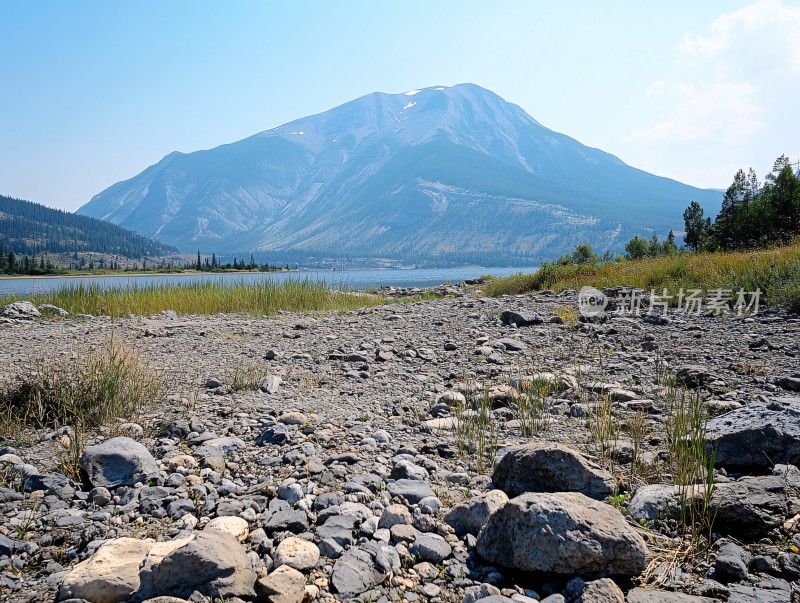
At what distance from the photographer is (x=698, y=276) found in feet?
42.0

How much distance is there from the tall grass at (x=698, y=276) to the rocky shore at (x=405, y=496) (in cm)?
520

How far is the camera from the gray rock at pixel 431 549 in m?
2.31

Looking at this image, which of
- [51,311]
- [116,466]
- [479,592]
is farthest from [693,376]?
[51,311]

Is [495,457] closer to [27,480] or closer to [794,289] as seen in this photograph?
[27,480]

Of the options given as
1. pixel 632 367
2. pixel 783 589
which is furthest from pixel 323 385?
pixel 783 589

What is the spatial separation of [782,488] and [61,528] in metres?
3.90

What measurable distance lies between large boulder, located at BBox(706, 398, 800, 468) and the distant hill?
14680cm

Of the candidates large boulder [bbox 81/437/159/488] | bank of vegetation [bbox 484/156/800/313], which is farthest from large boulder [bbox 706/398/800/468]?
bank of vegetation [bbox 484/156/800/313]

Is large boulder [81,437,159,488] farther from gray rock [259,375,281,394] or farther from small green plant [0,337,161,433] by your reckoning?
gray rock [259,375,281,394]

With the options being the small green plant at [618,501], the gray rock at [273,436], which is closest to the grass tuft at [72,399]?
the gray rock at [273,436]

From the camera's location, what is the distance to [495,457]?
356cm

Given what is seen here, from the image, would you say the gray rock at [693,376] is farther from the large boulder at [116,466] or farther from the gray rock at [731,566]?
the large boulder at [116,466]

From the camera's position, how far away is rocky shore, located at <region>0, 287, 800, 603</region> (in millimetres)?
2078

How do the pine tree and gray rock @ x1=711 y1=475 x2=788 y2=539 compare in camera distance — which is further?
the pine tree
